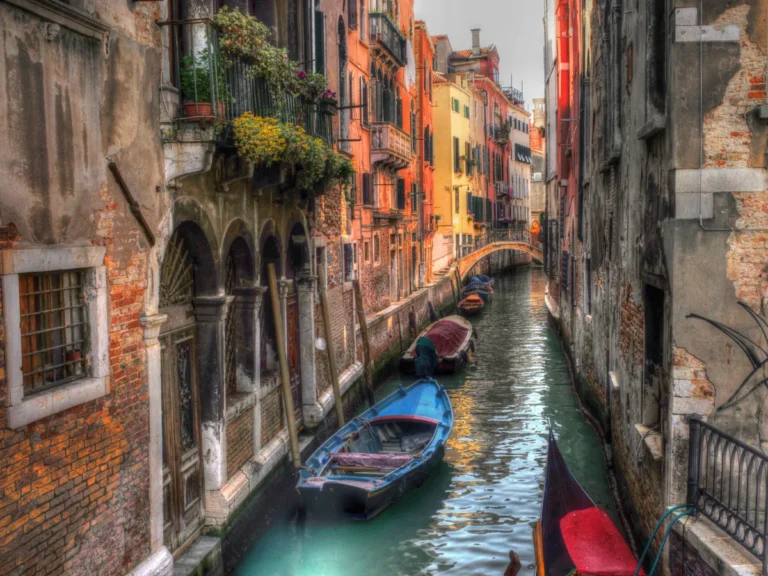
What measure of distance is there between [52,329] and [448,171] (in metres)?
31.2

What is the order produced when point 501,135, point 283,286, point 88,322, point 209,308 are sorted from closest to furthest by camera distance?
1. point 88,322
2. point 209,308
3. point 283,286
4. point 501,135

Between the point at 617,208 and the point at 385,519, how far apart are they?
14.6ft

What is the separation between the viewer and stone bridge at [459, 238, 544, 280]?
121ft

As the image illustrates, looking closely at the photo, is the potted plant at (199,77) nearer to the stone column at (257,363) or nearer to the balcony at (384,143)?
the stone column at (257,363)

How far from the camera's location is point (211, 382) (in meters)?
7.39

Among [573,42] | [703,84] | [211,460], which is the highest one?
[573,42]

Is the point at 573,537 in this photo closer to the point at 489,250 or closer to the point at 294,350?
the point at 294,350

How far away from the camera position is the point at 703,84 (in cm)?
560

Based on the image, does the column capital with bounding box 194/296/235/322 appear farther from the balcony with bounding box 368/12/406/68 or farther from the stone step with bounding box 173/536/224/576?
the balcony with bounding box 368/12/406/68

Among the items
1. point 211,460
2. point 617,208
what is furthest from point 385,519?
point 617,208

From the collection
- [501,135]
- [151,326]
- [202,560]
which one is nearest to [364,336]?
[202,560]

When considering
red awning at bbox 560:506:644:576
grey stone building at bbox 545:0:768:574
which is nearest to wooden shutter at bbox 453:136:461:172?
grey stone building at bbox 545:0:768:574

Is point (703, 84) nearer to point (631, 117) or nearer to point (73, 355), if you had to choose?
point (631, 117)

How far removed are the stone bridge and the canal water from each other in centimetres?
1987
